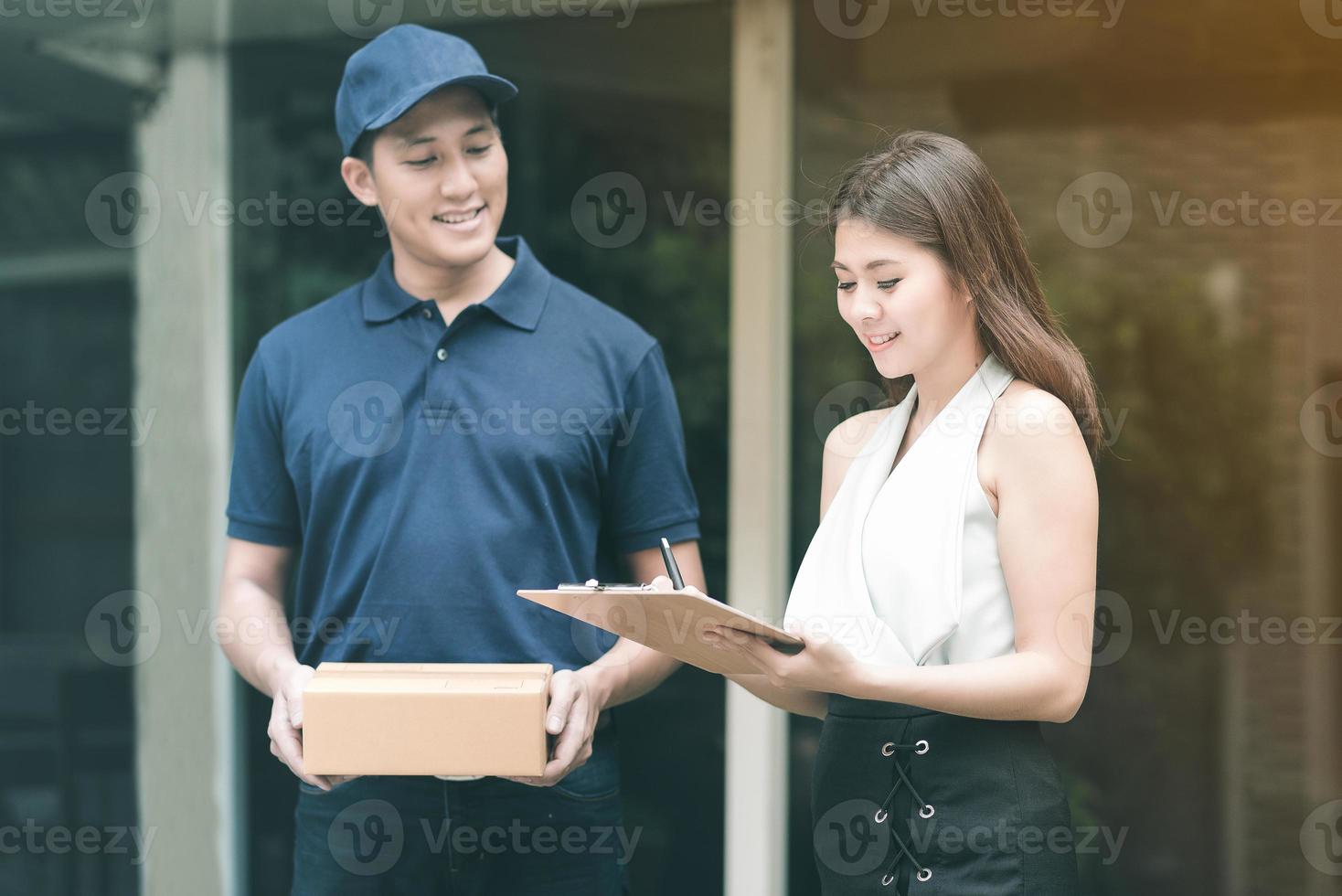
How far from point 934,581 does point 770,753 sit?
1757mm

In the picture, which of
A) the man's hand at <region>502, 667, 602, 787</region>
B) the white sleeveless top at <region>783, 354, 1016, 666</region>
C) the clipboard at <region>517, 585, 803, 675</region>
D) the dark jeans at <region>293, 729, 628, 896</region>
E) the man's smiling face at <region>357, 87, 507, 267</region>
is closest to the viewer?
the clipboard at <region>517, 585, 803, 675</region>

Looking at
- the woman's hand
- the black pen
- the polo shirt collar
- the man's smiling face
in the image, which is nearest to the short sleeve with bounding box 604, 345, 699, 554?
the polo shirt collar

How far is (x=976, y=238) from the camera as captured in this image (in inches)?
69.9

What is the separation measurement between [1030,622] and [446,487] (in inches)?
40.7

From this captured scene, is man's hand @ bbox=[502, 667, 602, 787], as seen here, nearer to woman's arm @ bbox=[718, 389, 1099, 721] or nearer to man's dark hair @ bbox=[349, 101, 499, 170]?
woman's arm @ bbox=[718, 389, 1099, 721]

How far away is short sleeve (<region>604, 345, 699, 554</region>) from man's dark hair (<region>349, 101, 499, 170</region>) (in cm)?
55

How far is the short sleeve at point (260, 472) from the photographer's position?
7.63ft

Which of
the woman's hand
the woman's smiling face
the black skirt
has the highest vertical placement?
the woman's smiling face

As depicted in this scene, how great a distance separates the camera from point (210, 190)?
3699 mm

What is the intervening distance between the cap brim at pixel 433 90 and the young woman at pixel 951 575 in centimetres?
73

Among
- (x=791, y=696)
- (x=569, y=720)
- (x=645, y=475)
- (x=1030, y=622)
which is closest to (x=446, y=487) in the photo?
(x=645, y=475)

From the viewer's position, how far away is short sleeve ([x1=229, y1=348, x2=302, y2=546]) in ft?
7.63

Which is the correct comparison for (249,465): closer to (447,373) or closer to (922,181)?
(447,373)

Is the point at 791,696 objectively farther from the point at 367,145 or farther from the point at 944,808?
the point at 367,145
